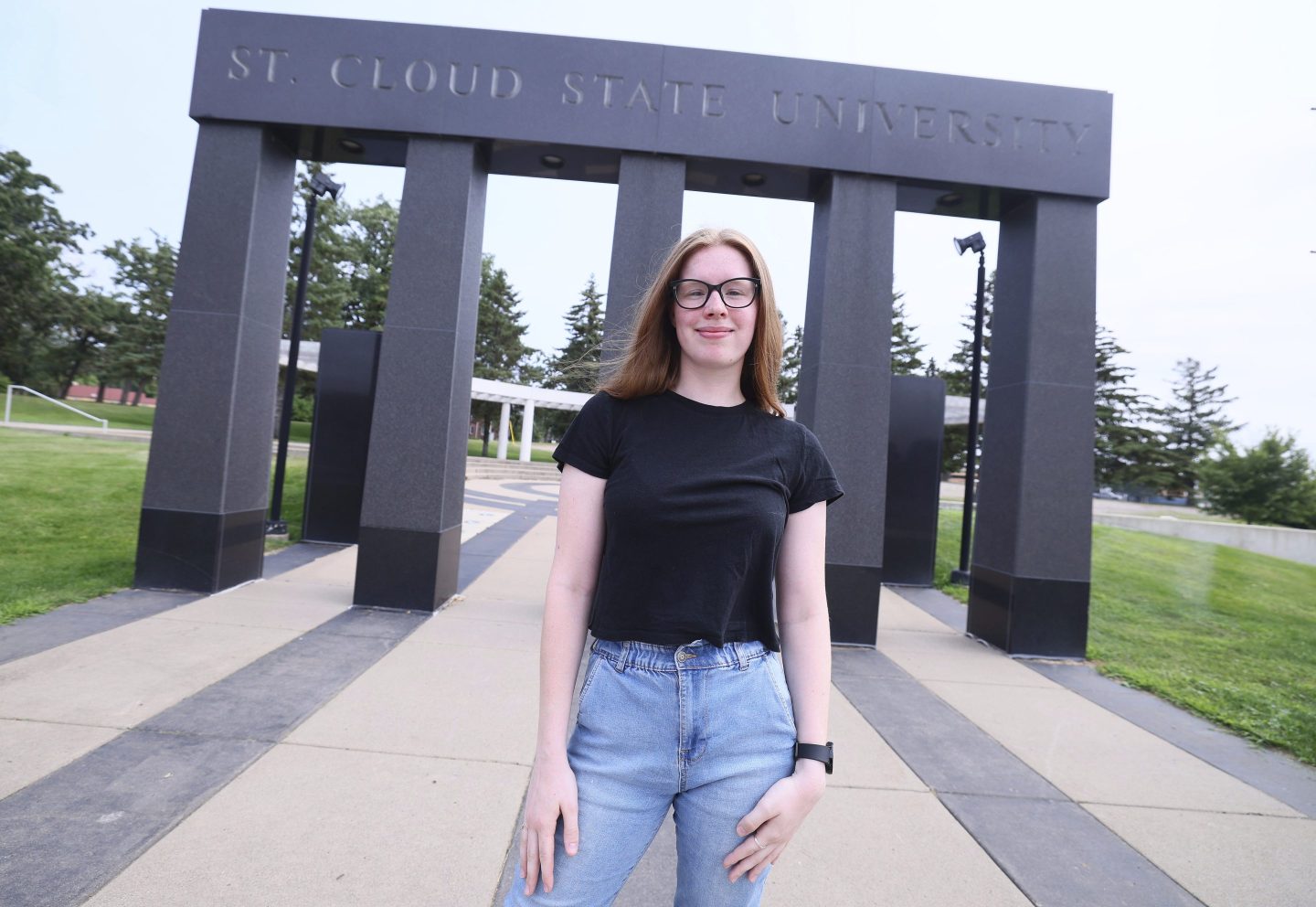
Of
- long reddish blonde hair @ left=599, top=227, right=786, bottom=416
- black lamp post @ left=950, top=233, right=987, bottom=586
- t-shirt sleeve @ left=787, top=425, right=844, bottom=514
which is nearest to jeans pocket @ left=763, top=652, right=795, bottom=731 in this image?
t-shirt sleeve @ left=787, top=425, right=844, bottom=514

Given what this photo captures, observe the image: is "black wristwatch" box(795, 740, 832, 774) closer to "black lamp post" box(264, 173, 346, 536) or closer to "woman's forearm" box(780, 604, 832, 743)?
"woman's forearm" box(780, 604, 832, 743)

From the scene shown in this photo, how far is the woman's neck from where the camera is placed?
1585mm

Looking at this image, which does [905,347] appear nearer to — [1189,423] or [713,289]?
[1189,423]

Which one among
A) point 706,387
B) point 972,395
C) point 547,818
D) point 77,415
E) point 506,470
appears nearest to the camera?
point 547,818

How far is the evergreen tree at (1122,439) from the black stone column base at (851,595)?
4622cm

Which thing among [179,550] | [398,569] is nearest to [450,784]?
[398,569]

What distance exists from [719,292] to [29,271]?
4589 cm

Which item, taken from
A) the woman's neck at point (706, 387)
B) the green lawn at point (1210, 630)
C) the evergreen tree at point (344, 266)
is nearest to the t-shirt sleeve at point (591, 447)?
the woman's neck at point (706, 387)

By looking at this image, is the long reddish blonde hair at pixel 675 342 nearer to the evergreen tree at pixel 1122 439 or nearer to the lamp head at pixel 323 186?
the lamp head at pixel 323 186

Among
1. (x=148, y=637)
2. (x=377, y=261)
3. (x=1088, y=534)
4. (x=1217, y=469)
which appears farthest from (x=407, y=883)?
(x=377, y=261)

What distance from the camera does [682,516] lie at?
4.63 ft

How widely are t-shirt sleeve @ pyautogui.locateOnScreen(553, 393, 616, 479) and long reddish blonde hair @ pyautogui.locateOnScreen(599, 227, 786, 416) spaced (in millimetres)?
90

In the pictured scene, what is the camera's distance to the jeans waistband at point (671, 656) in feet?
4.63

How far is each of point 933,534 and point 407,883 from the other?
923 centimetres
